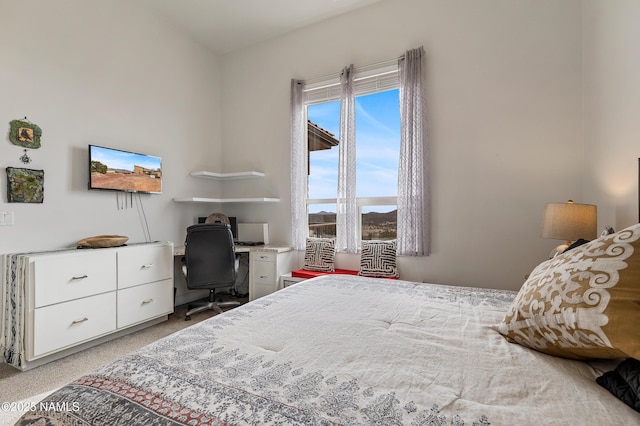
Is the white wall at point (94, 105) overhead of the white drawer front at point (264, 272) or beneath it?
overhead

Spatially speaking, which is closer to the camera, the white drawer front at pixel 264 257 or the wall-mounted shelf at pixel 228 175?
the white drawer front at pixel 264 257

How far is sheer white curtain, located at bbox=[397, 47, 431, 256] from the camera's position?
2.98m

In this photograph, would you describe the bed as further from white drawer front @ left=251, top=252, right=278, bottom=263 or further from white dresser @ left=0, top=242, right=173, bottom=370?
white drawer front @ left=251, top=252, right=278, bottom=263

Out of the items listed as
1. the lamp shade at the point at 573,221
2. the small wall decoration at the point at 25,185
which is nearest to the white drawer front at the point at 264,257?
the small wall decoration at the point at 25,185

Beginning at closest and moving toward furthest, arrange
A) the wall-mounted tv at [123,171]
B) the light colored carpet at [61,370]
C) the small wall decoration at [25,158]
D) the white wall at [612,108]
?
the white wall at [612,108], the light colored carpet at [61,370], the small wall decoration at [25,158], the wall-mounted tv at [123,171]

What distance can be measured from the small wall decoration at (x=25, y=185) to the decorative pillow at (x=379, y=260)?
295cm

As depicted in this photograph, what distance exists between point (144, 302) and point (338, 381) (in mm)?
2724

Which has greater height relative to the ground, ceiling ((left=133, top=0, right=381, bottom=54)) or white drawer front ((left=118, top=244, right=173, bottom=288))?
ceiling ((left=133, top=0, right=381, bottom=54))

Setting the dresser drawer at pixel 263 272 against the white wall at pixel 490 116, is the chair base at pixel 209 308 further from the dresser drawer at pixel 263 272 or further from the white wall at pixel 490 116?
the white wall at pixel 490 116

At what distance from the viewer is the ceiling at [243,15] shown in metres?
3.30

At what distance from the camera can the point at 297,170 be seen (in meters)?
3.70

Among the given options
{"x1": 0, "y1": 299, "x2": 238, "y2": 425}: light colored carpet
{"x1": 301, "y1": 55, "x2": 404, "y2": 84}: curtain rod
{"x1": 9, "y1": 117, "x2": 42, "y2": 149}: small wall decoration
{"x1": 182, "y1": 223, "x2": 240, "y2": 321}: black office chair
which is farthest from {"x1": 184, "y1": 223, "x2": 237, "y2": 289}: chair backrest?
{"x1": 301, "y1": 55, "x2": 404, "y2": 84}: curtain rod

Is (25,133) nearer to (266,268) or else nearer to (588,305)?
(266,268)

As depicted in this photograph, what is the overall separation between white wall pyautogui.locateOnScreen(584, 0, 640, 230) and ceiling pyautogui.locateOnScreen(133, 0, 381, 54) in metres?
2.09
